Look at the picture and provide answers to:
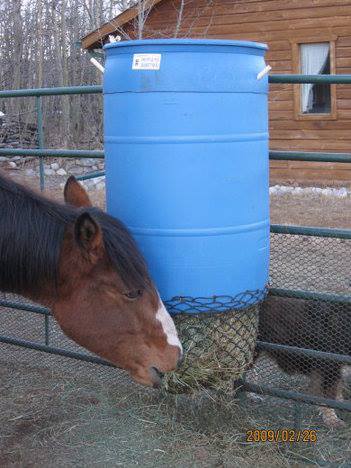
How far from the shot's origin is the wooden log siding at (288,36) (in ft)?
34.7

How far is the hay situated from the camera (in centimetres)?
260

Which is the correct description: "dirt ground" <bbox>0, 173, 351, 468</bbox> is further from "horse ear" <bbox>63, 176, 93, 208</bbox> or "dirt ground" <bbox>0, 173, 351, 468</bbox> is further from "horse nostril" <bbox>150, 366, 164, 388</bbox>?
"horse nostril" <bbox>150, 366, 164, 388</bbox>

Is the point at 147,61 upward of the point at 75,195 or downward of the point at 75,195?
upward

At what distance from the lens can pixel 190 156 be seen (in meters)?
2.40

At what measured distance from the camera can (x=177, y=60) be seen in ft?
7.73

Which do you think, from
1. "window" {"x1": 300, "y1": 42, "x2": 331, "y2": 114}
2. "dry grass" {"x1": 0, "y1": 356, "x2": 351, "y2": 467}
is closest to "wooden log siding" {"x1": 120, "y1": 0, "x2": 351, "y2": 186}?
"window" {"x1": 300, "y1": 42, "x2": 331, "y2": 114}

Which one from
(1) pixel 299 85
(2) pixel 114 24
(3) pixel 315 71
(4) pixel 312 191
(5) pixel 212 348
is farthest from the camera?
(3) pixel 315 71

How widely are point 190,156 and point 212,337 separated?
2.51 ft

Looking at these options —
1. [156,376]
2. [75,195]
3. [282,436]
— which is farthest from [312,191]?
[156,376]

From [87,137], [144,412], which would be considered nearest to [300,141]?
[87,137]

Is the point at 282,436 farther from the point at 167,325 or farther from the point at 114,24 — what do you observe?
the point at 114,24

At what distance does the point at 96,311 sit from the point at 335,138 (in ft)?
29.9

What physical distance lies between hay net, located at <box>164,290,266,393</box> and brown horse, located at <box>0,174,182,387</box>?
22cm

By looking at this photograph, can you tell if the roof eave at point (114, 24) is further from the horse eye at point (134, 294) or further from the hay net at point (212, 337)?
the horse eye at point (134, 294)
